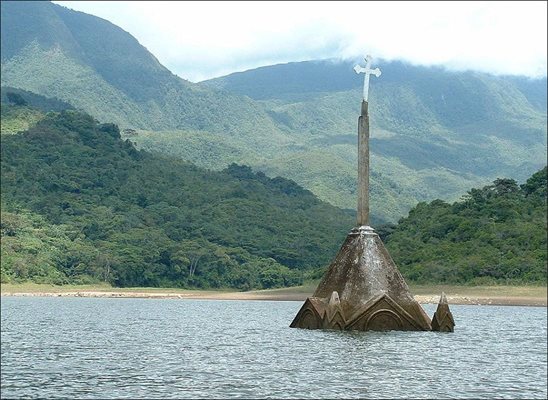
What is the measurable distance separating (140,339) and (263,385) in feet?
85.9

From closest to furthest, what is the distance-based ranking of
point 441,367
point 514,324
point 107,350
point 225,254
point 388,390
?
point 388,390, point 441,367, point 107,350, point 514,324, point 225,254

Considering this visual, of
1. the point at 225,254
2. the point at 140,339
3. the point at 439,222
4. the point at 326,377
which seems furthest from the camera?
the point at 225,254

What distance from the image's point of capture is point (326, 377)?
3900 cm

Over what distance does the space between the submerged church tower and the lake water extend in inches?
32.3

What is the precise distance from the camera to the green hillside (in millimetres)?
124375

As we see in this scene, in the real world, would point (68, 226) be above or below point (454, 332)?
above

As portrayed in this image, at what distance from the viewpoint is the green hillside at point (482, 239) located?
408 feet

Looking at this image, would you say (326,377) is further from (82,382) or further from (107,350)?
(107,350)

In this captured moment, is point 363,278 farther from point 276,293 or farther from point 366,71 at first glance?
point 276,293

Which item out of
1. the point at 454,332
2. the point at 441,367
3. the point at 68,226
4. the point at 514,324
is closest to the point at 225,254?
the point at 68,226

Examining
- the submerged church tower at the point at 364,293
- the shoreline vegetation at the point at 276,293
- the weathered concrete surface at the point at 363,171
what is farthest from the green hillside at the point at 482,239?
the submerged church tower at the point at 364,293

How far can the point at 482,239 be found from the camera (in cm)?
13412

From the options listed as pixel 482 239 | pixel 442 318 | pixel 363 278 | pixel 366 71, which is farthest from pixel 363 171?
pixel 482 239

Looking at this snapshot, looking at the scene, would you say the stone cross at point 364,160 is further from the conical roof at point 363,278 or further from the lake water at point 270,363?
the lake water at point 270,363
